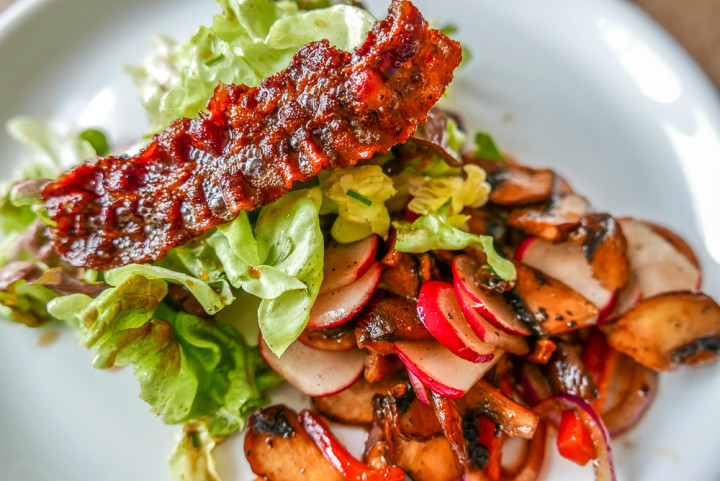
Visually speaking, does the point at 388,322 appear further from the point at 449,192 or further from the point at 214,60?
the point at 214,60

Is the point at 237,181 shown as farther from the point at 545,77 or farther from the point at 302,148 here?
the point at 545,77

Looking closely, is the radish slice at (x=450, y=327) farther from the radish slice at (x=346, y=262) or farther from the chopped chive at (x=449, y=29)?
the chopped chive at (x=449, y=29)

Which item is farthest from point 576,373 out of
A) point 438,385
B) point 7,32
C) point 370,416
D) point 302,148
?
point 7,32

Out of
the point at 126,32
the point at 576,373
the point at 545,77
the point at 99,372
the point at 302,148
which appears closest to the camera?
the point at 302,148

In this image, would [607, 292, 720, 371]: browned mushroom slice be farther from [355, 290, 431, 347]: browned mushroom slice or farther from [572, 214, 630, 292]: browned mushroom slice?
[355, 290, 431, 347]: browned mushroom slice

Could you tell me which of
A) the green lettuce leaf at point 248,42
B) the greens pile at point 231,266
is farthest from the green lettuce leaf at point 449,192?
→ the green lettuce leaf at point 248,42
